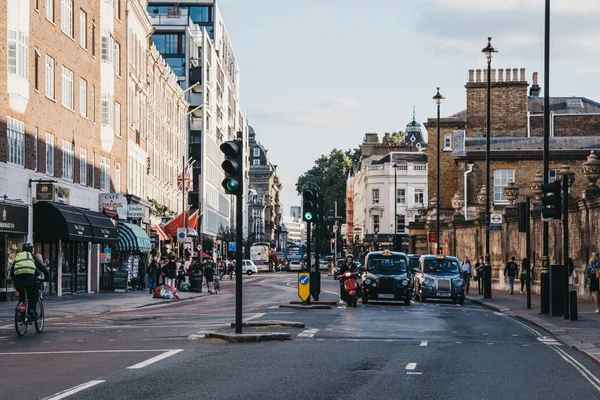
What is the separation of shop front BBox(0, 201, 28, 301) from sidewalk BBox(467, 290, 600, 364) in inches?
651

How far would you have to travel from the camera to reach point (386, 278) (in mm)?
37281

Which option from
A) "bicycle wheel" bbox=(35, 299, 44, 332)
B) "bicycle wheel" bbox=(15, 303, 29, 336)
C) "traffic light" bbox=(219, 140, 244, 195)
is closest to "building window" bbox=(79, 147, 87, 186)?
"bicycle wheel" bbox=(35, 299, 44, 332)

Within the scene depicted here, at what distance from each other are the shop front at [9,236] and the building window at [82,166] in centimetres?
903

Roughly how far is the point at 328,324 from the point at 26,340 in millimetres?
6961

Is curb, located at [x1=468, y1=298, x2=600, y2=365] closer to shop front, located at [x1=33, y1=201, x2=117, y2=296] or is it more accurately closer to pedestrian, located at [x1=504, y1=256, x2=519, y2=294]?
pedestrian, located at [x1=504, y1=256, x2=519, y2=294]

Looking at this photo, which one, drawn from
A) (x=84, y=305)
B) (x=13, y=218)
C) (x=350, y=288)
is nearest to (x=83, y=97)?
(x=13, y=218)

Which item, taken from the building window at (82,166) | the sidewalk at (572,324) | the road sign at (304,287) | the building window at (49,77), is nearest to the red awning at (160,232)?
the building window at (82,166)

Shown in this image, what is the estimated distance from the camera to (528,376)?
14.3 meters

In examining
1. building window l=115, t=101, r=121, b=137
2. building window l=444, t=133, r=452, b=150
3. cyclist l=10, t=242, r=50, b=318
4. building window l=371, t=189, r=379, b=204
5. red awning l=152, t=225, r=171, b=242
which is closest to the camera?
cyclist l=10, t=242, r=50, b=318

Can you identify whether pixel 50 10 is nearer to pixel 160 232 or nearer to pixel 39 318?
pixel 39 318

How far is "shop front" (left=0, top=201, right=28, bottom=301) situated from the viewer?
121ft

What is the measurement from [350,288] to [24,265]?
1384 centimetres

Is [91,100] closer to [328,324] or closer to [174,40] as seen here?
[328,324]

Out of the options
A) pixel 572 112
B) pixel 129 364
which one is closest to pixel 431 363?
pixel 129 364
